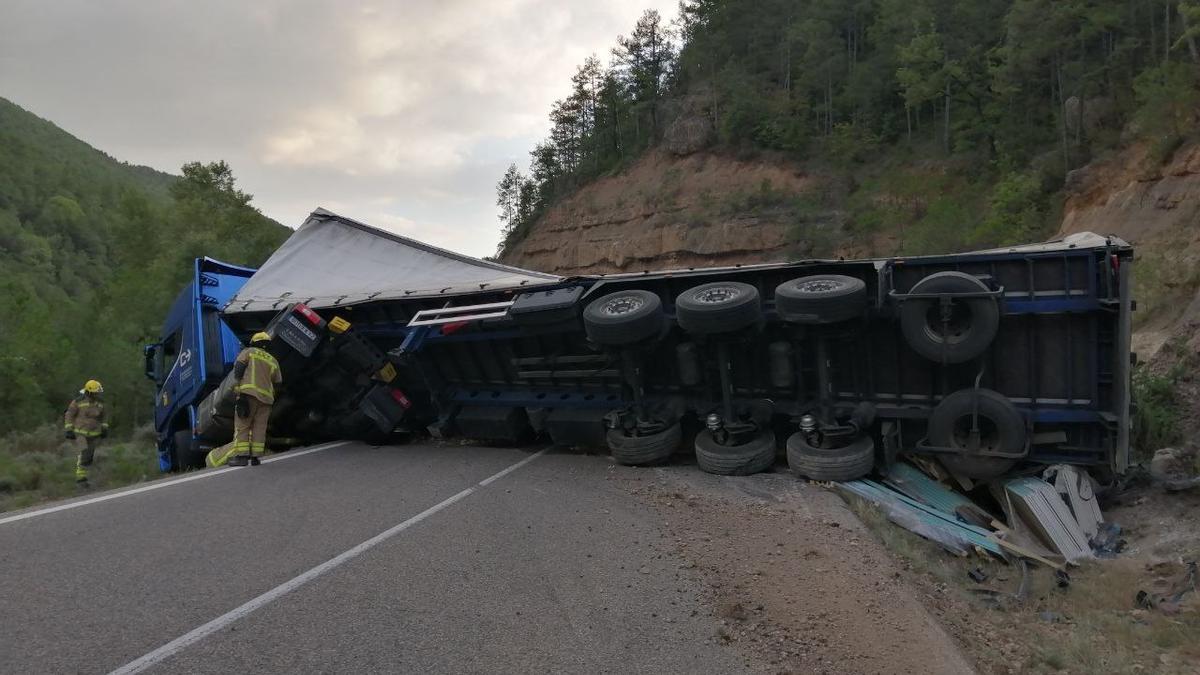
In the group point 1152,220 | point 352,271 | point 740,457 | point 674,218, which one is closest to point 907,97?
point 674,218

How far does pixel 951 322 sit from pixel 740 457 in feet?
7.23

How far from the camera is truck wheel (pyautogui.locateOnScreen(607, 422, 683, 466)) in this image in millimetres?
7562

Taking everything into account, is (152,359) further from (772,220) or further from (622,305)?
(772,220)

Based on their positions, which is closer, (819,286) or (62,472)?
(819,286)

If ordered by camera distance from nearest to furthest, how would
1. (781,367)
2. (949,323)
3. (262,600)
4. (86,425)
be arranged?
(262,600)
(949,323)
(781,367)
(86,425)

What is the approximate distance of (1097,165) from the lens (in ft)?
75.1

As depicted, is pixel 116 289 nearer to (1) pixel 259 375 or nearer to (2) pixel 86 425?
(2) pixel 86 425

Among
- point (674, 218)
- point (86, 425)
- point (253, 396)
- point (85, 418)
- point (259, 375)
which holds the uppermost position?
point (674, 218)

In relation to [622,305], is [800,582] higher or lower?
lower

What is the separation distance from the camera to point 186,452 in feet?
36.7

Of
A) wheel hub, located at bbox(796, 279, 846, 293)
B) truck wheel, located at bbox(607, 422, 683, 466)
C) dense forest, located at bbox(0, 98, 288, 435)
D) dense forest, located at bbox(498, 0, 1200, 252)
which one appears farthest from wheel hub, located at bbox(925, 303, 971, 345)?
dense forest, located at bbox(0, 98, 288, 435)

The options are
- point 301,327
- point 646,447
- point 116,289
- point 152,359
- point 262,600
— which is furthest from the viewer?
point 116,289

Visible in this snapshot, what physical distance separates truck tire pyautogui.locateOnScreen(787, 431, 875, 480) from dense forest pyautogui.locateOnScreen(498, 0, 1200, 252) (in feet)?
59.3

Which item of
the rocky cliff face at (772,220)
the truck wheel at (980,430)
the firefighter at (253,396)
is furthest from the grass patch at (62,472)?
the rocky cliff face at (772,220)
